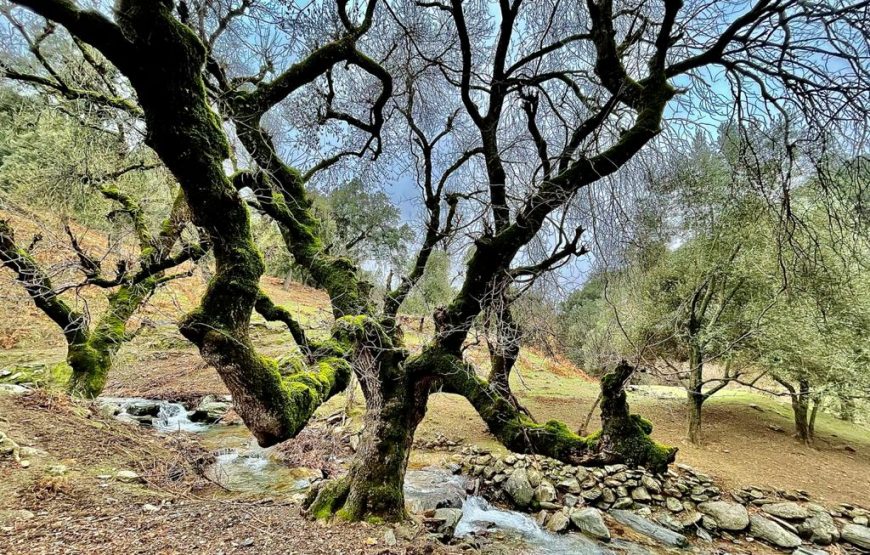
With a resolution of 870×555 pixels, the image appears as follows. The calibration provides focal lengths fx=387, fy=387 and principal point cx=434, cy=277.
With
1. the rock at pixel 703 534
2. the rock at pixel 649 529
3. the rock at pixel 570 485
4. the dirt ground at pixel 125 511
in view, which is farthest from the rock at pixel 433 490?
the rock at pixel 703 534

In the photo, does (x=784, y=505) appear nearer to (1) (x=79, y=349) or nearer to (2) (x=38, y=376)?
(1) (x=79, y=349)

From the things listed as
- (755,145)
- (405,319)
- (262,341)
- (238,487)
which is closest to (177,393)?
(262,341)

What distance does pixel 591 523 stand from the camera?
221 inches

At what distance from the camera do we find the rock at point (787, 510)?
20.6ft

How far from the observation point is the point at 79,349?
6168mm

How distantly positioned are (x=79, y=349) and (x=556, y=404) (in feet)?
38.7

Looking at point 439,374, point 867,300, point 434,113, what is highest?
point 434,113

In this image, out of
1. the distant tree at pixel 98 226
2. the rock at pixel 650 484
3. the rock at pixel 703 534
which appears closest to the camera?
the distant tree at pixel 98 226

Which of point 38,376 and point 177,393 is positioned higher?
point 38,376

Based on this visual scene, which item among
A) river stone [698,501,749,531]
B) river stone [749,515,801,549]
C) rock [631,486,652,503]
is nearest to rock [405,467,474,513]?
rock [631,486,652,503]

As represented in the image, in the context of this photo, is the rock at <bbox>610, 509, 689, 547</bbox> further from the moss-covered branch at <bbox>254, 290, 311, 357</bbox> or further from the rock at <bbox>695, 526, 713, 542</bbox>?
the moss-covered branch at <bbox>254, 290, 311, 357</bbox>

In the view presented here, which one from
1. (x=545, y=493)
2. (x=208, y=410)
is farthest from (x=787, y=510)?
(x=208, y=410)

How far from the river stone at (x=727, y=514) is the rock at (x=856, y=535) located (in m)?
1.34

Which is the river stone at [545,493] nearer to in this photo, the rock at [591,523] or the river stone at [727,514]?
the rock at [591,523]
